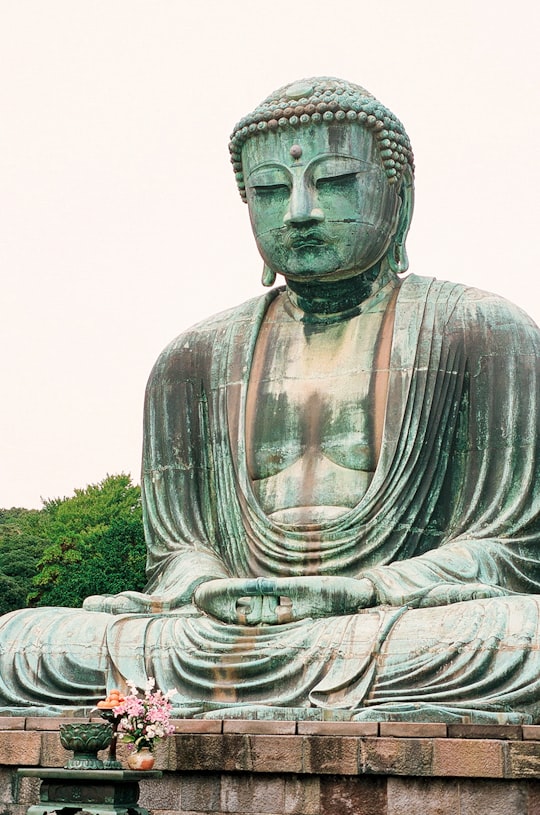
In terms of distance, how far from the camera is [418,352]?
42.8ft

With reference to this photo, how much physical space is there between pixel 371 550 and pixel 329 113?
350cm

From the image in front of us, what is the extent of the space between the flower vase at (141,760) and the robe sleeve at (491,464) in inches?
115

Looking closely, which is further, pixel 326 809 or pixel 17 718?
pixel 17 718

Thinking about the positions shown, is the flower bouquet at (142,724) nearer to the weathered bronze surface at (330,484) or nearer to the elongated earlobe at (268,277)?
the weathered bronze surface at (330,484)

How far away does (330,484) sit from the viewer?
12820mm

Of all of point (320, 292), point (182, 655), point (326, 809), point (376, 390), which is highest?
point (320, 292)

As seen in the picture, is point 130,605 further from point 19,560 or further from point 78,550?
point 19,560

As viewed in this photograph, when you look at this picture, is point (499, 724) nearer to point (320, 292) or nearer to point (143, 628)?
point (143, 628)

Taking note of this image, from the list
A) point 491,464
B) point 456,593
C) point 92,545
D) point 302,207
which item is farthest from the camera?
point 92,545

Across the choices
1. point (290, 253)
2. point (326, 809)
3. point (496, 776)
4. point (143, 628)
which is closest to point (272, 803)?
point (326, 809)

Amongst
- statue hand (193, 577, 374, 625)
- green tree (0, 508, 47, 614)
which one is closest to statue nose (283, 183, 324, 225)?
statue hand (193, 577, 374, 625)

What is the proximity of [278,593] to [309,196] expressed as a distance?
329 cm

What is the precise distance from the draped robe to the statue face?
621 mm

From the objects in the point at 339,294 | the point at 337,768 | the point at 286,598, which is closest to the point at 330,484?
the point at 286,598
